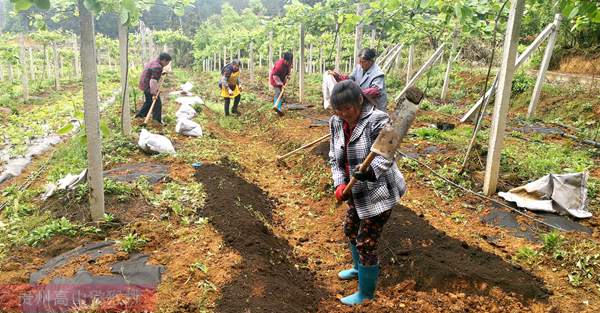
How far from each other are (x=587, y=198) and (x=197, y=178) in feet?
15.7

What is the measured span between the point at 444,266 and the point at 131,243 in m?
2.64

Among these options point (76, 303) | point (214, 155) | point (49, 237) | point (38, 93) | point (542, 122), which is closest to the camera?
point (76, 303)

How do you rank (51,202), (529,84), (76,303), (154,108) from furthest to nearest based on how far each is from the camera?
(529,84) < (154,108) < (51,202) < (76,303)

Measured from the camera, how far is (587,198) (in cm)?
484

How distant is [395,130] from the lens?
261cm

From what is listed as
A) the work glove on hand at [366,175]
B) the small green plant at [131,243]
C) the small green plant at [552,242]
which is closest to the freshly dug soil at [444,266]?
the small green plant at [552,242]

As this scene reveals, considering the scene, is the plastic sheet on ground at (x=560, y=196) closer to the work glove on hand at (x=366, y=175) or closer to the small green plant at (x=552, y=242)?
the small green plant at (x=552, y=242)

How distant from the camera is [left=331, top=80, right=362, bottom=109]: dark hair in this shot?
275 cm

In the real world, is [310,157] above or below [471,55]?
below

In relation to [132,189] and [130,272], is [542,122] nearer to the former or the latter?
[132,189]

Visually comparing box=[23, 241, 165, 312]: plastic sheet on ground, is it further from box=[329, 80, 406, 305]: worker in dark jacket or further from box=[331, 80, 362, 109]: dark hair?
box=[331, 80, 362, 109]: dark hair

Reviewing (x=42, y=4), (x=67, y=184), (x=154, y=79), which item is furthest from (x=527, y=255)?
(x=154, y=79)

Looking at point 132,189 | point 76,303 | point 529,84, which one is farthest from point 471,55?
point 76,303

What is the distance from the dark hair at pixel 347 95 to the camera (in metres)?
2.75
